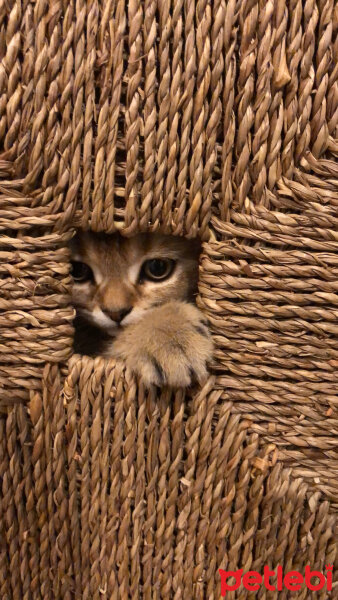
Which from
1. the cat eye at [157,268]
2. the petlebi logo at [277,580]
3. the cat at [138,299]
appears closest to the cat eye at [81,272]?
the cat at [138,299]

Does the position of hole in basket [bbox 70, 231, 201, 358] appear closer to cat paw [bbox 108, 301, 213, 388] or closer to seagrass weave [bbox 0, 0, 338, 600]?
cat paw [bbox 108, 301, 213, 388]

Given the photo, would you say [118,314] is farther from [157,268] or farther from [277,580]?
[277,580]

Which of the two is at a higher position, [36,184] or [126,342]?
[36,184]

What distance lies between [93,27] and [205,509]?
31.9 inches

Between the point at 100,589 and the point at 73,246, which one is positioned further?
the point at 73,246

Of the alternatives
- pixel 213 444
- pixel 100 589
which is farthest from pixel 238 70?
pixel 100 589

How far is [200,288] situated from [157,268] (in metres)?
0.25

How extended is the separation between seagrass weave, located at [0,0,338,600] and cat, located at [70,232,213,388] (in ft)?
0.23

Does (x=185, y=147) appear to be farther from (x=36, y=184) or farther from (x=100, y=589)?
(x=100, y=589)

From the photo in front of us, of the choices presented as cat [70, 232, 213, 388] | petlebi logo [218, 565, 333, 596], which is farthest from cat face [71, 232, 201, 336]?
petlebi logo [218, 565, 333, 596]

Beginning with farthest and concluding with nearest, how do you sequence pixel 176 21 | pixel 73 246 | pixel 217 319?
pixel 73 246, pixel 217 319, pixel 176 21

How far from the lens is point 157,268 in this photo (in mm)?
1151

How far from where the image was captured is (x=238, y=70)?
0.83m

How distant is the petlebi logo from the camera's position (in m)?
0.98
